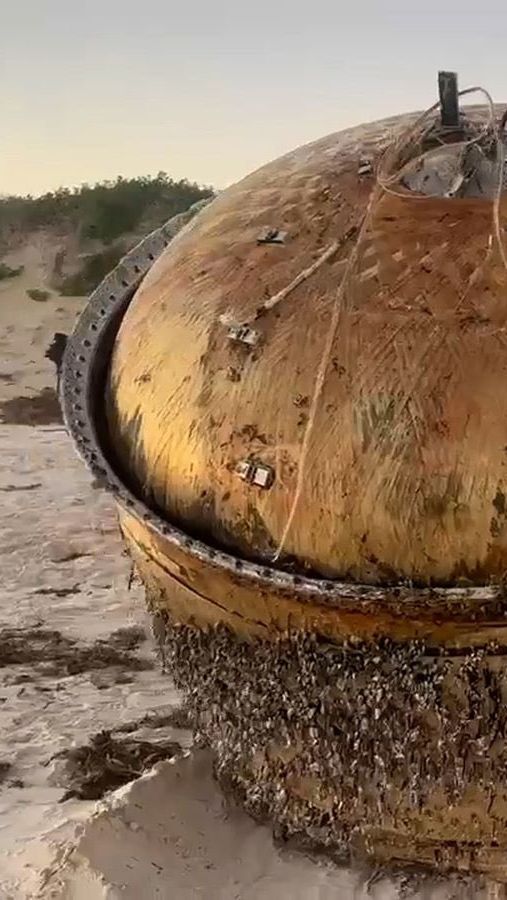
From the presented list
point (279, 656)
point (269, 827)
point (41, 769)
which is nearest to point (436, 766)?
point (279, 656)

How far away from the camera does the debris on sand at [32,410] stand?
329 inches

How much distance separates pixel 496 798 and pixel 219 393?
985mm

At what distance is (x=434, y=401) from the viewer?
2086 millimetres

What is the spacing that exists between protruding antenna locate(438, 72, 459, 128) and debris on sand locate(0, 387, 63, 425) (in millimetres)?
5998

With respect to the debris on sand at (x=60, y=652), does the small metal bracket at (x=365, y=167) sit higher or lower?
higher

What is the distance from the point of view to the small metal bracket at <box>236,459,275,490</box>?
2186 mm

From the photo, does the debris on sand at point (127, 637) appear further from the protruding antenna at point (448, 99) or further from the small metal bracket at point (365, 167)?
the protruding antenna at point (448, 99)

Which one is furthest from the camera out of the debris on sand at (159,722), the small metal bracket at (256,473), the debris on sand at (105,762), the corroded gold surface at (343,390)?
the debris on sand at (159,722)

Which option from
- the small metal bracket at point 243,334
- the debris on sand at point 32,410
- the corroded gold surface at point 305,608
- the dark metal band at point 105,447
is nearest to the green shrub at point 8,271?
the debris on sand at point 32,410

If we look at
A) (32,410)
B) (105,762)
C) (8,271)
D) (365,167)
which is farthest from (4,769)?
(8,271)

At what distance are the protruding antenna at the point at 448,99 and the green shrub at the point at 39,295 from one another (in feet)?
30.4

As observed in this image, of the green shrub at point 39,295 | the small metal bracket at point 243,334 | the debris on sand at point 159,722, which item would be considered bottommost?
the debris on sand at point 159,722

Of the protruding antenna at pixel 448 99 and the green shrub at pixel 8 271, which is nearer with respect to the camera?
the protruding antenna at pixel 448 99

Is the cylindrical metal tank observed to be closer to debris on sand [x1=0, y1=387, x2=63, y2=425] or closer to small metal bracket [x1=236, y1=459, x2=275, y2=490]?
small metal bracket [x1=236, y1=459, x2=275, y2=490]
